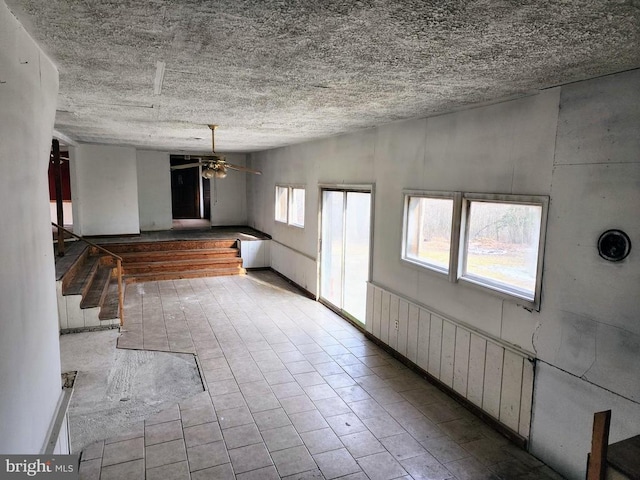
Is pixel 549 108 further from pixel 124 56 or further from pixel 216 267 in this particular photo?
pixel 216 267

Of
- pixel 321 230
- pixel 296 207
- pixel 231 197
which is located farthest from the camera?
pixel 231 197

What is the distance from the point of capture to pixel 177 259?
888 cm

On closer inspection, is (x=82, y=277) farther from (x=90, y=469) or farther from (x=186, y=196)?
(x=186, y=196)

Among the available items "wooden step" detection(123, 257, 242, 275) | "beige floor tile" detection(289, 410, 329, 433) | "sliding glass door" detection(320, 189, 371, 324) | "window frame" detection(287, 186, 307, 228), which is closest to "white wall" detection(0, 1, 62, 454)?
"beige floor tile" detection(289, 410, 329, 433)

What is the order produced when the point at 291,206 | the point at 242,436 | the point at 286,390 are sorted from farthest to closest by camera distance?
the point at 291,206 → the point at 286,390 → the point at 242,436

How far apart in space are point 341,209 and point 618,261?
4148mm

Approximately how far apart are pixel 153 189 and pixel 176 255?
8.84 feet

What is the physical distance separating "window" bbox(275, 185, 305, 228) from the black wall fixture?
219 inches

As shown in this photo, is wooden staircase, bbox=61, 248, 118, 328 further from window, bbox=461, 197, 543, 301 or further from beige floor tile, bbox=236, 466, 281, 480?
window, bbox=461, 197, 543, 301

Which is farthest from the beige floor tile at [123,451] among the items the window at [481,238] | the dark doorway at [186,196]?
the dark doorway at [186,196]

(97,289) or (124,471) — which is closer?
(124,471)

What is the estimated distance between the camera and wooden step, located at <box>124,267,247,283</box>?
8250 millimetres

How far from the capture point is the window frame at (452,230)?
3.92 m

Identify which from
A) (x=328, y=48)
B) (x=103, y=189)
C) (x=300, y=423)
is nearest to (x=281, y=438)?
(x=300, y=423)
